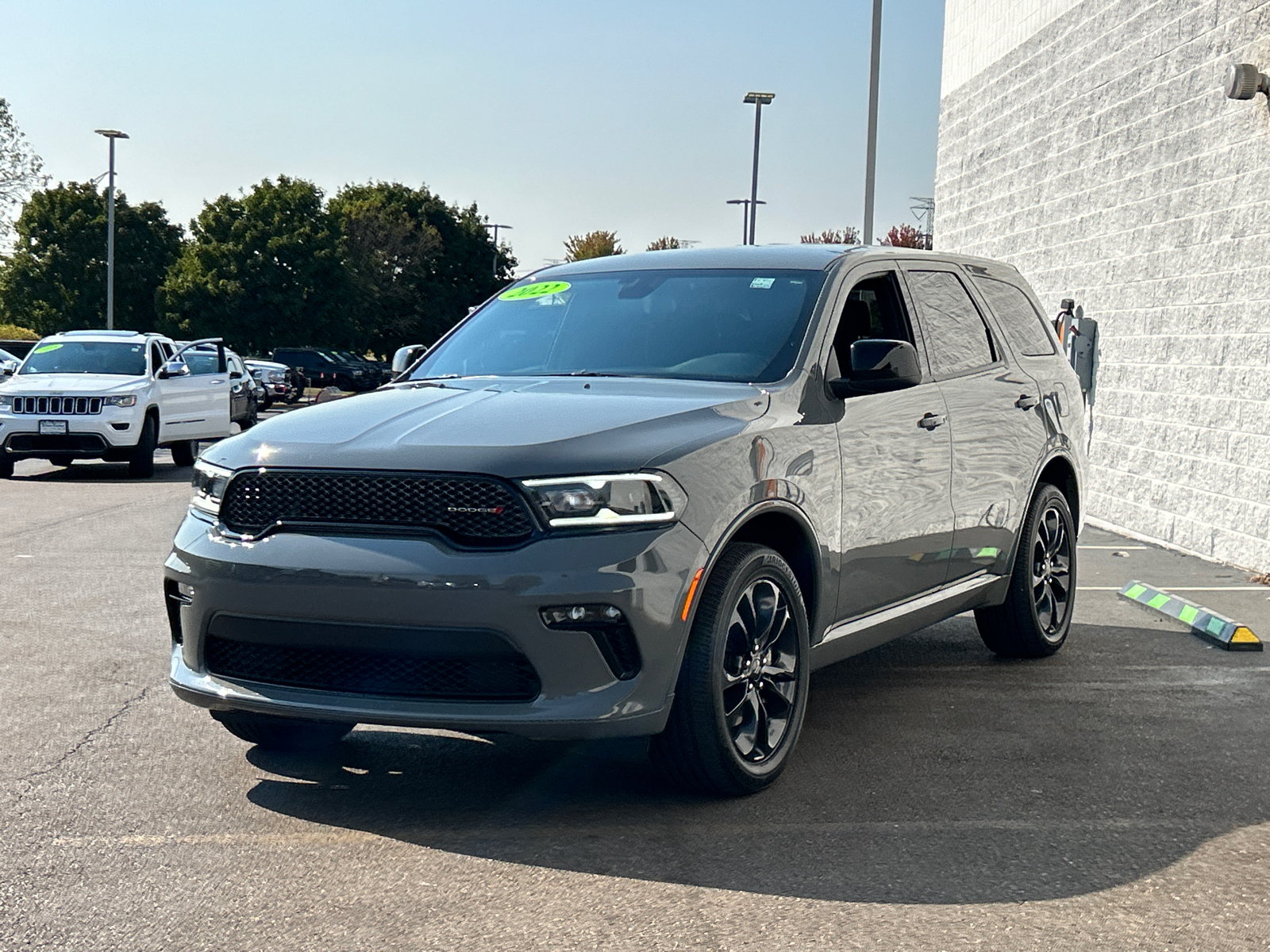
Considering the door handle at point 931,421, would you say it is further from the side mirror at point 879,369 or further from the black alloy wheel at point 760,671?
the black alloy wheel at point 760,671

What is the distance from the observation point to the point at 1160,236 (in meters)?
12.1

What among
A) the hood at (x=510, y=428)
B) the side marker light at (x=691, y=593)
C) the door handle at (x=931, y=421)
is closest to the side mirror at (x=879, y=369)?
the hood at (x=510, y=428)

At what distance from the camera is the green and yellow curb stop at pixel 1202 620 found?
297 inches

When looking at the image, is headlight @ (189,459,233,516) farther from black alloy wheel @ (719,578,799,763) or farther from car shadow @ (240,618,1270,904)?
black alloy wheel @ (719,578,799,763)

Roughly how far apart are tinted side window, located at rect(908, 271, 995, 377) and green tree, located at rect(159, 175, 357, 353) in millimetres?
54427

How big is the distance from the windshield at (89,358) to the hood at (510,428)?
14.4 meters

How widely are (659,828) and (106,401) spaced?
1468 cm

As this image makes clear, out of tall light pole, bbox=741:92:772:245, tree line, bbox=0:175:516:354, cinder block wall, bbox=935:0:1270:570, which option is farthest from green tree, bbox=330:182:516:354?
cinder block wall, bbox=935:0:1270:570

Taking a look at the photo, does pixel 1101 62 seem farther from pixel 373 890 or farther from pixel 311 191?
pixel 311 191

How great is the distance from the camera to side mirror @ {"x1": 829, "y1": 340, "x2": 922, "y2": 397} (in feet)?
17.3

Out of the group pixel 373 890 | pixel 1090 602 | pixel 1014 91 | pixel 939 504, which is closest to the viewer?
pixel 373 890

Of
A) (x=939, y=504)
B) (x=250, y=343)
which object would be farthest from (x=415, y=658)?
(x=250, y=343)

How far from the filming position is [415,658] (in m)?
4.35

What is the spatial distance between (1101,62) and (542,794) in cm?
1077
